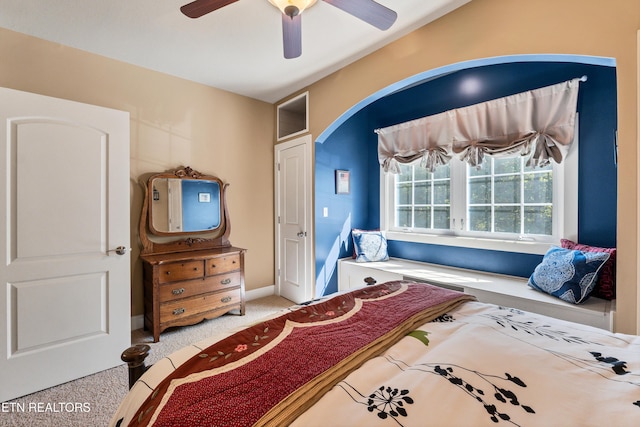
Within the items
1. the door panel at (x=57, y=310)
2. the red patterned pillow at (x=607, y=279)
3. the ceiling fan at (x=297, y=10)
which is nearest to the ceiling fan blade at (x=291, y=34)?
the ceiling fan at (x=297, y=10)

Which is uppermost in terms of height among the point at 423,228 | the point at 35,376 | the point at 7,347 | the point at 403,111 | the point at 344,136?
the point at 403,111

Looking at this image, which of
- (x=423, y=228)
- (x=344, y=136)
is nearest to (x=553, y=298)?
(x=423, y=228)

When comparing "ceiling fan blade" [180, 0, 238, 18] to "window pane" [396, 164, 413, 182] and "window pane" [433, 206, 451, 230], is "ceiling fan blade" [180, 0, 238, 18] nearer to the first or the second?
"window pane" [396, 164, 413, 182]

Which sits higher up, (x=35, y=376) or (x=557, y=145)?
(x=557, y=145)

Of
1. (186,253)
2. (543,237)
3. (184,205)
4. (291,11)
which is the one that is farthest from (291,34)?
(543,237)

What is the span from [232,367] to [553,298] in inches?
88.3

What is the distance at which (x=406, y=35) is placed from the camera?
230cm

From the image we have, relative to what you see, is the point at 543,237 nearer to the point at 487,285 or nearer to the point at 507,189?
the point at 507,189

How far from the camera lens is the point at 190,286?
274 centimetres

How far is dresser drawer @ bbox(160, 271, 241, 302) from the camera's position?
2604 mm

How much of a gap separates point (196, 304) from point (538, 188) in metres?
3.42

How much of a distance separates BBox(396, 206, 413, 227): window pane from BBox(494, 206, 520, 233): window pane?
0.95 meters

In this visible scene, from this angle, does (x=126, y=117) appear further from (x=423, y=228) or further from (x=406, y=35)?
(x=423, y=228)

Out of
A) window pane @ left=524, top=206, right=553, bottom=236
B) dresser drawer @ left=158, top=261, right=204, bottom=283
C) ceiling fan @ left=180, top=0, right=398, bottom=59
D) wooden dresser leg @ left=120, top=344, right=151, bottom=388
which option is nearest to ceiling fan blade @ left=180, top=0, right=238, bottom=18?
ceiling fan @ left=180, top=0, right=398, bottom=59
